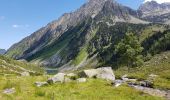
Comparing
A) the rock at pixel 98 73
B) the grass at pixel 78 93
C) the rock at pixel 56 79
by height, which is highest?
the rock at pixel 98 73

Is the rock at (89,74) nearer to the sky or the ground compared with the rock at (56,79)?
nearer to the sky

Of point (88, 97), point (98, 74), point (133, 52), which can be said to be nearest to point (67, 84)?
point (88, 97)

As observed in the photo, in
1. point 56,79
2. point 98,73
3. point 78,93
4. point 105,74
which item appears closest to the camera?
point 78,93

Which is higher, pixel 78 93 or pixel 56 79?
pixel 56 79

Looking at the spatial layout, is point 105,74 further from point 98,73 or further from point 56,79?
point 56,79

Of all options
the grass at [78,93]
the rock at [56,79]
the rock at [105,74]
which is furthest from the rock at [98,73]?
the grass at [78,93]

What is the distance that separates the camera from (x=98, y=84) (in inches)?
1762

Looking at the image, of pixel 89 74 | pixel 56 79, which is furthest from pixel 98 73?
pixel 56 79

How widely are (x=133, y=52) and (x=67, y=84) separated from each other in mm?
101035

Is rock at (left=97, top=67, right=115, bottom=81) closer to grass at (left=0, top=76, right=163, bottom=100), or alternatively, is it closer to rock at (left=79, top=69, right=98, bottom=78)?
rock at (left=79, top=69, right=98, bottom=78)

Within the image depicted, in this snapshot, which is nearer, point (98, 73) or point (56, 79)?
point (56, 79)

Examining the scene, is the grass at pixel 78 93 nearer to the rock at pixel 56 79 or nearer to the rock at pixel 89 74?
the rock at pixel 56 79

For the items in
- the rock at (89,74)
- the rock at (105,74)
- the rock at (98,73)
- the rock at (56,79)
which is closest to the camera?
the rock at (56,79)

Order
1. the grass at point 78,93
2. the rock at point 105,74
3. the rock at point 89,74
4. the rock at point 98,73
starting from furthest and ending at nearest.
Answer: the rock at point 105,74 → the rock at point 98,73 → the rock at point 89,74 → the grass at point 78,93
